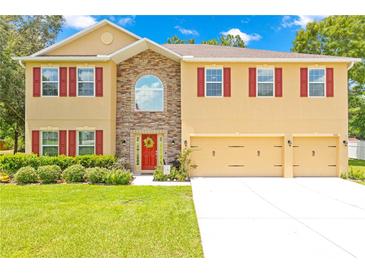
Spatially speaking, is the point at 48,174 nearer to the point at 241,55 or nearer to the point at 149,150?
the point at 149,150

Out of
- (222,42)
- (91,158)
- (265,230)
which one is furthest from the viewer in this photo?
(222,42)

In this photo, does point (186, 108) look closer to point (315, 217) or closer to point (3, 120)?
point (315, 217)

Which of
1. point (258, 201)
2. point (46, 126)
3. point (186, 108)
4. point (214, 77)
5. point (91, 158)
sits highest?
point (214, 77)

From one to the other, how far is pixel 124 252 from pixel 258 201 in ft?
18.1

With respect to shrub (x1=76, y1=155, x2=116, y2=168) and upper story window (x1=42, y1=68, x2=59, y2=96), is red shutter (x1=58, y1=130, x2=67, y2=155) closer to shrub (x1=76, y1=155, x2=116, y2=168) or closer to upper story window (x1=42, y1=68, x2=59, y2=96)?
shrub (x1=76, y1=155, x2=116, y2=168)

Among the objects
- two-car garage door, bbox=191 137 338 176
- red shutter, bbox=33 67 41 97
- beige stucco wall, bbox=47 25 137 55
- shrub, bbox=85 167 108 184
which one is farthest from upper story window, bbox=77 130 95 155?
two-car garage door, bbox=191 137 338 176

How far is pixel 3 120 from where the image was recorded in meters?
23.6

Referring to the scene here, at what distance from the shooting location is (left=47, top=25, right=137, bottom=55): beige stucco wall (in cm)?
1527

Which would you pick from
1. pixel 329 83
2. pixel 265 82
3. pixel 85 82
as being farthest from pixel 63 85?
pixel 329 83

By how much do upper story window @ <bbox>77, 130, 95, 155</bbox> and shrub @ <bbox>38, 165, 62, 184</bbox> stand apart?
2028mm

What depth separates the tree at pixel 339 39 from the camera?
24516 millimetres

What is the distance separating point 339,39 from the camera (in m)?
25.5

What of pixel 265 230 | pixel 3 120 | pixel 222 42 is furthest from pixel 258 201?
pixel 222 42

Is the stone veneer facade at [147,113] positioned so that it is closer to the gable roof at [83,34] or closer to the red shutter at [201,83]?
the red shutter at [201,83]
